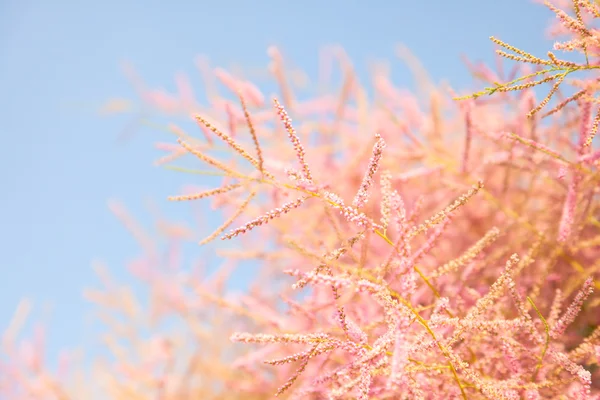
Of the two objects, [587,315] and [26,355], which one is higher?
[26,355]

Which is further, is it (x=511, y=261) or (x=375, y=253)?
(x=375, y=253)

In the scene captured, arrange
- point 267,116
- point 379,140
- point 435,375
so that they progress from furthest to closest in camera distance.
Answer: point 267,116, point 435,375, point 379,140

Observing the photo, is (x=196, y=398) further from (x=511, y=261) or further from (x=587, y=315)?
(x=511, y=261)

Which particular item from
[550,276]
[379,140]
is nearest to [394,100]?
[550,276]

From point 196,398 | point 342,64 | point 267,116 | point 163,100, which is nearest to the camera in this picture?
point 267,116

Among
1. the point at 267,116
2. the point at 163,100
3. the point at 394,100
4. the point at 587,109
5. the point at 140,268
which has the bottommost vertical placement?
the point at 587,109

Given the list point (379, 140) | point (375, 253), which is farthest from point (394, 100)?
point (379, 140)
